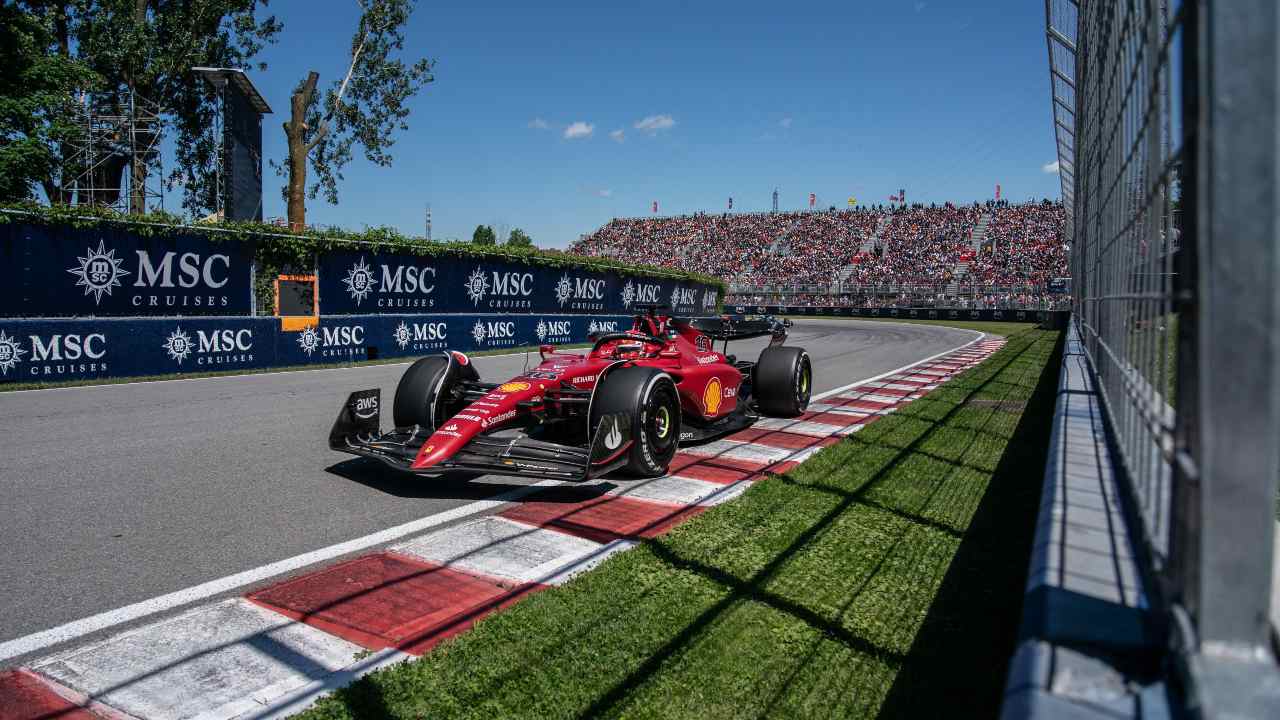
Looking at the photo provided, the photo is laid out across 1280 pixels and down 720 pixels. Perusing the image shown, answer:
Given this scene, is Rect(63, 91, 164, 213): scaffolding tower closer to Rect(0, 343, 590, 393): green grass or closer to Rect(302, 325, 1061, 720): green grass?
Rect(0, 343, 590, 393): green grass

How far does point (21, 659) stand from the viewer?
2.83m

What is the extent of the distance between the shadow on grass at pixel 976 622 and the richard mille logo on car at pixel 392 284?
13.0 m

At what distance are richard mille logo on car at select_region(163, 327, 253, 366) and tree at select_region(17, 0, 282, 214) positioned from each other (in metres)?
13.8

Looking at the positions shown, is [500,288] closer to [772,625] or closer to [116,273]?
[116,273]

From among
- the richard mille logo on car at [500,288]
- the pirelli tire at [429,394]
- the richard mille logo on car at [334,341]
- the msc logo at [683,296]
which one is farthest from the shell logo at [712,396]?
the msc logo at [683,296]

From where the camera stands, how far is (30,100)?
21.1m

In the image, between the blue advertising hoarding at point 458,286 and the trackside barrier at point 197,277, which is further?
the blue advertising hoarding at point 458,286

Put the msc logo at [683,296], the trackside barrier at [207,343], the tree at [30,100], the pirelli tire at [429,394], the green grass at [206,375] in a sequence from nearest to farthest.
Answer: the pirelli tire at [429,394]
the green grass at [206,375]
the trackside barrier at [207,343]
the tree at [30,100]
the msc logo at [683,296]

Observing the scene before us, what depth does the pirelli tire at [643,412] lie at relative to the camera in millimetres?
5336

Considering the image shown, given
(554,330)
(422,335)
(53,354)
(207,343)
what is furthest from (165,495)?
(554,330)

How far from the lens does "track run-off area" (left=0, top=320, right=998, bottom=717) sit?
10.2ft

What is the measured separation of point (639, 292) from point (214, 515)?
2110 cm

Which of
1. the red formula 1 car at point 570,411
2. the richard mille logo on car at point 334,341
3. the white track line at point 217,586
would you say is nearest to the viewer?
the white track line at point 217,586

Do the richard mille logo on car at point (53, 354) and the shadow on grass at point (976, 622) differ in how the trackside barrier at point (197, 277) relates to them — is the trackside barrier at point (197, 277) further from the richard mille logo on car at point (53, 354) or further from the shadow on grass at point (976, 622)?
the shadow on grass at point (976, 622)
